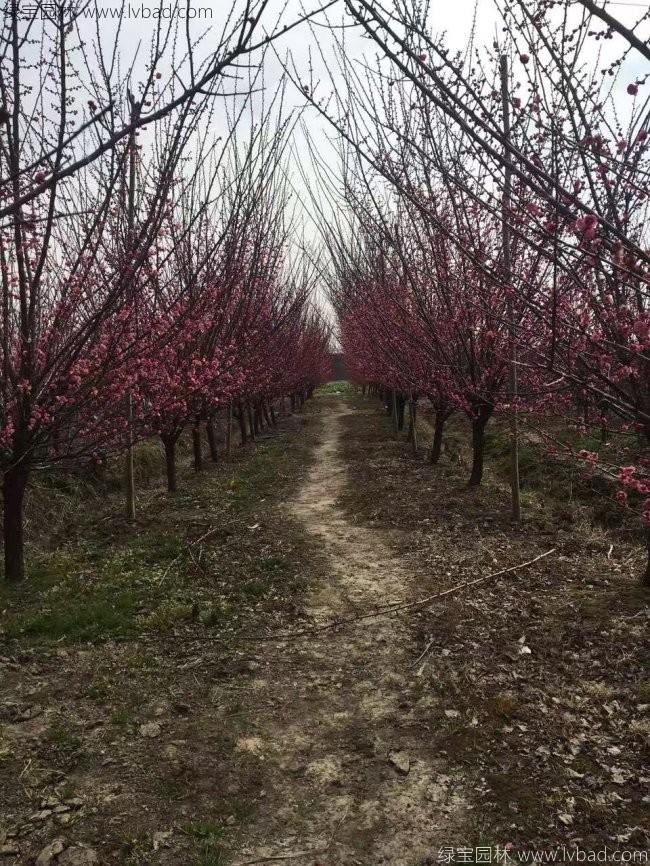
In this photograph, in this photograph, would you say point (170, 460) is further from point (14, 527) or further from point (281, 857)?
point (281, 857)

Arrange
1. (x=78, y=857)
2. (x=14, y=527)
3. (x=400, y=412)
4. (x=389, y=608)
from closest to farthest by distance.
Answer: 1. (x=78, y=857)
2. (x=389, y=608)
3. (x=14, y=527)
4. (x=400, y=412)

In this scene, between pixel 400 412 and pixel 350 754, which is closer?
pixel 350 754

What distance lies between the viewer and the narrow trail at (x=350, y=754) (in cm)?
261

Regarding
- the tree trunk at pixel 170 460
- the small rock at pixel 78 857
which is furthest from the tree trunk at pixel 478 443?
the small rock at pixel 78 857

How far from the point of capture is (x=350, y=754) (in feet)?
10.6

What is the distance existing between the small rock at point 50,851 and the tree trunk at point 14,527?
3.94 metres

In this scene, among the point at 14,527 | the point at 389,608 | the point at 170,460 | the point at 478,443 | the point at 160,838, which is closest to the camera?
the point at 160,838

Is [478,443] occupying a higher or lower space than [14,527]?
higher

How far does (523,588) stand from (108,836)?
399cm

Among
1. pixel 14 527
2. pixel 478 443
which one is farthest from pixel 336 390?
pixel 14 527

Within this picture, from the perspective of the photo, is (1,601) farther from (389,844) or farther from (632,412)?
(632,412)

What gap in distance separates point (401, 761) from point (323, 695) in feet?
2.70

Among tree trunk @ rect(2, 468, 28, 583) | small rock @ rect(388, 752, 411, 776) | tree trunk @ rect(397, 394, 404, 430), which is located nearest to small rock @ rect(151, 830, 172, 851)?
small rock @ rect(388, 752, 411, 776)

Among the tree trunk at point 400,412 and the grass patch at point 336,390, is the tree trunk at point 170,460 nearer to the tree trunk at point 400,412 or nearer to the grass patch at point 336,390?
the tree trunk at point 400,412
